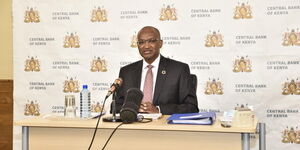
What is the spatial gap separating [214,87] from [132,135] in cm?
187

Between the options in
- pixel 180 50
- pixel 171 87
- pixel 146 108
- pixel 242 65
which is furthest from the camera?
pixel 180 50

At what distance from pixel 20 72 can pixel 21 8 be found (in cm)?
75

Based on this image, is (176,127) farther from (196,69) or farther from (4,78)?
(4,78)

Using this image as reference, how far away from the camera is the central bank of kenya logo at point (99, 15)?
4.17 meters

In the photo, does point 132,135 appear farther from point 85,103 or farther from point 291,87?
point 291,87

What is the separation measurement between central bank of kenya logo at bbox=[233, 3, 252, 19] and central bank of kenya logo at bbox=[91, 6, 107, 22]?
1.43 meters

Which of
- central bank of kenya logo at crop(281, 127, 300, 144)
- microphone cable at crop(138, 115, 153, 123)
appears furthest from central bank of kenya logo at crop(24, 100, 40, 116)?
central bank of kenya logo at crop(281, 127, 300, 144)

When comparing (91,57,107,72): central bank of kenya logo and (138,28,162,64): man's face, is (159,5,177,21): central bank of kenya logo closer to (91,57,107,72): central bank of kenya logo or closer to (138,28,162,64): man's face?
(138,28,162,64): man's face

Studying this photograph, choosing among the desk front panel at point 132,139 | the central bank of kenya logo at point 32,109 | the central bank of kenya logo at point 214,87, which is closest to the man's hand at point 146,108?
the desk front panel at point 132,139

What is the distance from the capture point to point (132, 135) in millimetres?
2273

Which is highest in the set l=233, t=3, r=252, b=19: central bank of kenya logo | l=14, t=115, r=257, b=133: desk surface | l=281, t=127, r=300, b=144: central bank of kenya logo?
l=233, t=3, r=252, b=19: central bank of kenya logo

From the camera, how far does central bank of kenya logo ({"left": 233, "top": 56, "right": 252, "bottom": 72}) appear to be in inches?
151

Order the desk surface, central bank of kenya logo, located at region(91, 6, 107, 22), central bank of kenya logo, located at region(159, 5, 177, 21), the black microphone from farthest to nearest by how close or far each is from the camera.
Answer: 1. central bank of kenya logo, located at region(91, 6, 107, 22)
2. central bank of kenya logo, located at region(159, 5, 177, 21)
3. the black microphone
4. the desk surface

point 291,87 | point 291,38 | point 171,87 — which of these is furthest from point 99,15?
point 291,87
